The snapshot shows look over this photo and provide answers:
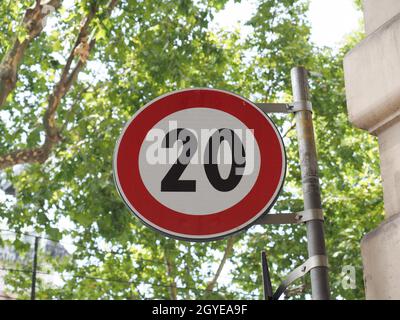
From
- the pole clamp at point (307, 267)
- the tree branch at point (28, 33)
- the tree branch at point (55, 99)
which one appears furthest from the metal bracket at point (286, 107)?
the tree branch at point (55, 99)

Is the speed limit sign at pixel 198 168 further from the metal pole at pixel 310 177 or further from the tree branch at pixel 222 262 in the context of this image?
the tree branch at pixel 222 262

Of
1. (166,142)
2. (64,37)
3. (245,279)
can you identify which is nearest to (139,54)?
(64,37)

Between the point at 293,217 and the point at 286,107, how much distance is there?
411 millimetres

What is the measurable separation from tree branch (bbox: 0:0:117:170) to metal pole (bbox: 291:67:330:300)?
8.81m

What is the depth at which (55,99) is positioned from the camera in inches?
460

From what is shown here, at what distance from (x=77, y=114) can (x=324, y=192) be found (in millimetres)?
5221

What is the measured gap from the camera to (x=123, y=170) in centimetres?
266

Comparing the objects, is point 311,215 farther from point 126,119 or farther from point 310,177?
point 126,119

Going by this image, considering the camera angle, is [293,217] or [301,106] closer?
[293,217]

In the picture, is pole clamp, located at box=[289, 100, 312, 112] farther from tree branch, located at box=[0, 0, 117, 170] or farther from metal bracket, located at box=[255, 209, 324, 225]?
tree branch, located at box=[0, 0, 117, 170]

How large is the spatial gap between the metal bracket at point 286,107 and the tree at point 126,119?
8083 mm

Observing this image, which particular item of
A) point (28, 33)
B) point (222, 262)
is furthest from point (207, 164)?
point (222, 262)
